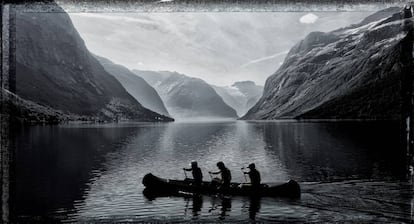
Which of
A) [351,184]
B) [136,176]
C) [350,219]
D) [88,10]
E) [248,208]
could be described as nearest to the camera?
[88,10]

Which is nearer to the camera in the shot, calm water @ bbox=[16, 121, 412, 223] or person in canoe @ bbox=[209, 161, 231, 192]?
calm water @ bbox=[16, 121, 412, 223]

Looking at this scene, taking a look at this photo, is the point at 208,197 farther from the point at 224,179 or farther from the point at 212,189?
the point at 224,179

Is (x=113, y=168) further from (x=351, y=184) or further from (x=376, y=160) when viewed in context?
(x=376, y=160)

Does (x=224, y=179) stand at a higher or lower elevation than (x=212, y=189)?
higher

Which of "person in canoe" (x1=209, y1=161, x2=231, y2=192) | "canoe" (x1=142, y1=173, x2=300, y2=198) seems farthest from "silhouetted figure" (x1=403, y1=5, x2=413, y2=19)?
"person in canoe" (x1=209, y1=161, x2=231, y2=192)

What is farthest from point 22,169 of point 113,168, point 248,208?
point 248,208

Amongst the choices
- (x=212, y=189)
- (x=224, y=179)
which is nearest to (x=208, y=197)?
(x=212, y=189)

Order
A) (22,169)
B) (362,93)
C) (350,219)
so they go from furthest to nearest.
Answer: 1. (362,93)
2. (22,169)
3. (350,219)

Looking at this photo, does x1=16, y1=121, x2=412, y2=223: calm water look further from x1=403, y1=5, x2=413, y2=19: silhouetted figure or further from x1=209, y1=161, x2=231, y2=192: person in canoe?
x1=403, y1=5, x2=413, y2=19: silhouetted figure
